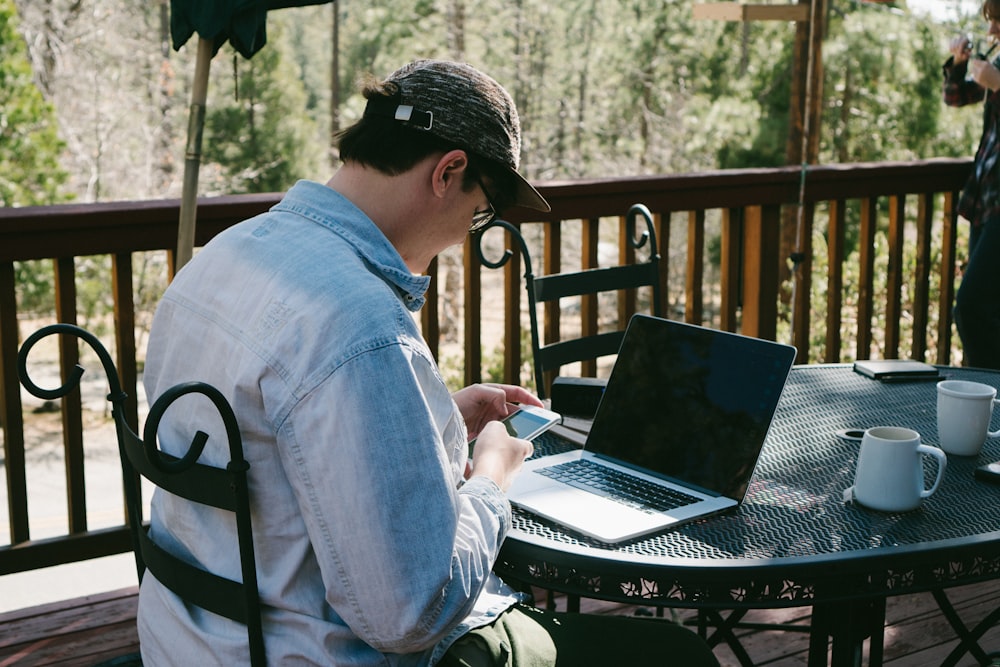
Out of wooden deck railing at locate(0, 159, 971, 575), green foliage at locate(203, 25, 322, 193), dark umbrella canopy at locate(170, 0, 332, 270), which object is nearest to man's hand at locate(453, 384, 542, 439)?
dark umbrella canopy at locate(170, 0, 332, 270)

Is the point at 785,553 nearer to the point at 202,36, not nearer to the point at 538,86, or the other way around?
the point at 202,36

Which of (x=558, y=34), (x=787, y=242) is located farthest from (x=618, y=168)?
(x=787, y=242)

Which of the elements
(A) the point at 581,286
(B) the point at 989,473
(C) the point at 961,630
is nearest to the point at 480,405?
(B) the point at 989,473

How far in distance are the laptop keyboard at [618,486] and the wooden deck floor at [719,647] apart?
3.40 feet

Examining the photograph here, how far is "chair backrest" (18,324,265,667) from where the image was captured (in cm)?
112

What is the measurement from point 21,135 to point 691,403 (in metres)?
13.7

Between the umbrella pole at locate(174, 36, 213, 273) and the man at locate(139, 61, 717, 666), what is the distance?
1.35 metres

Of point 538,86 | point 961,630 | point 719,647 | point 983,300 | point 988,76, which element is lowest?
point 719,647

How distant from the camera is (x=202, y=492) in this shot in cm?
118

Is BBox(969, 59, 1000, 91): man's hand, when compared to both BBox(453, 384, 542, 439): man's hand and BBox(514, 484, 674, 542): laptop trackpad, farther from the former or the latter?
BBox(514, 484, 674, 542): laptop trackpad

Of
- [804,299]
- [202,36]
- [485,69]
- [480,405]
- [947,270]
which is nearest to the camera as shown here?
[480,405]

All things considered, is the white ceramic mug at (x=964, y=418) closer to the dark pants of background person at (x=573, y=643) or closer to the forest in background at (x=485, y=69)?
the dark pants of background person at (x=573, y=643)

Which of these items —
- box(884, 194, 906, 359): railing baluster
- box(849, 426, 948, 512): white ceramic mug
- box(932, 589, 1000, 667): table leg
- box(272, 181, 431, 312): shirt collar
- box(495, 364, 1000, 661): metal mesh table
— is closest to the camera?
box(272, 181, 431, 312): shirt collar

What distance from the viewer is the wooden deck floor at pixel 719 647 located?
2527 mm
